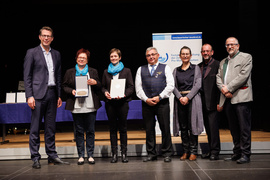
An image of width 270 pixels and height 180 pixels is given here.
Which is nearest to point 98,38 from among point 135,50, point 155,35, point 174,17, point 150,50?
point 135,50

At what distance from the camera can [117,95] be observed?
345 centimetres

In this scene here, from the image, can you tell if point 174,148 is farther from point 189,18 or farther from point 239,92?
point 189,18

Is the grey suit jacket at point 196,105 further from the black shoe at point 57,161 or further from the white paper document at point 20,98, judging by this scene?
the white paper document at point 20,98

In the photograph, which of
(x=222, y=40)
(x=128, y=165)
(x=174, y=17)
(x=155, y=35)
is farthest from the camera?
(x=174, y=17)

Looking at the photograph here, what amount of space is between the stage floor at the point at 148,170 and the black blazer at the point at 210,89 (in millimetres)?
777

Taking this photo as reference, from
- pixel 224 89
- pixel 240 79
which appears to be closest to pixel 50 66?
pixel 224 89

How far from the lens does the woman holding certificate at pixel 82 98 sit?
3.48 metres

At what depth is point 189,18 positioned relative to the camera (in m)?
7.23

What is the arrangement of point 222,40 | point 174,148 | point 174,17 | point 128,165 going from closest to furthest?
1. point 128,165
2. point 174,148
3. point 222,40
4. point 174,17

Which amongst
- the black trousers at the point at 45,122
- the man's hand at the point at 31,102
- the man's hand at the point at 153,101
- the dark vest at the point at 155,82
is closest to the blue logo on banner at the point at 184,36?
the dark vest at the point at 155,82

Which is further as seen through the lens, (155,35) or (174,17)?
(174,17)

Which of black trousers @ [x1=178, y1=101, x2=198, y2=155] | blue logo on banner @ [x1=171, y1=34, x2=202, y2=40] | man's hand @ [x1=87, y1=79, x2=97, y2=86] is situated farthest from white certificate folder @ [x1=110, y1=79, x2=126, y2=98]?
blue logo on banner @ [x1=171, y1=34, x2=202, y2=40]

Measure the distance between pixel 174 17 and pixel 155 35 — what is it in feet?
8.08

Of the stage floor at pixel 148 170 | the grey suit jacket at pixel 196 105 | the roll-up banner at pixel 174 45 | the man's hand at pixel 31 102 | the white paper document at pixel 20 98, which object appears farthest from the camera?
the roll-up banner at pixel 174 45
